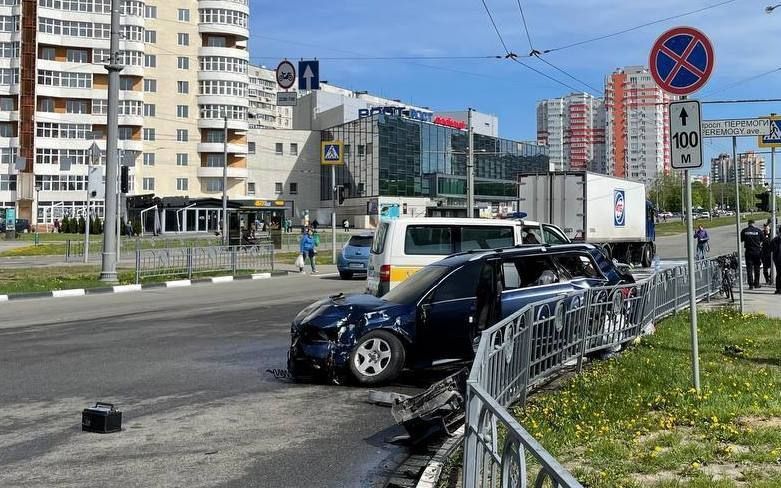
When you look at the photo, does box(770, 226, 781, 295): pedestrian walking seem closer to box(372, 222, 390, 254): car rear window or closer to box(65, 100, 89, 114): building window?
box(372, 222, 390, 254): car rear window

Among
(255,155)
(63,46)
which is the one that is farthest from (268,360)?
(255,155)

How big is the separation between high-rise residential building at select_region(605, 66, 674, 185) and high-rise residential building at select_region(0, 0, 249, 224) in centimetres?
4193

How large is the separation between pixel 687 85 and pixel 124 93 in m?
82.2

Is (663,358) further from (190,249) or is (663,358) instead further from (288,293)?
(190,249)

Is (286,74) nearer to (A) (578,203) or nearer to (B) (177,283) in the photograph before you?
(B) (177,283)

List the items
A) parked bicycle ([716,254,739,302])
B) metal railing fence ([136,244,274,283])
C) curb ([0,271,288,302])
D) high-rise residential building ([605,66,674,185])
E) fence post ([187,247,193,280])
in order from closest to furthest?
parked bicycle ([716,254,739,302]) → curb ([0,271,288,302]) → metal railing fence ([136,244,274,283]) → fence post ([187,247,193,280]) → high-rise residential building ([605,66,674,185])

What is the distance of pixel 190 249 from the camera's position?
26156mm

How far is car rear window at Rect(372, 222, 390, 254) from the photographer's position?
15.0 metres

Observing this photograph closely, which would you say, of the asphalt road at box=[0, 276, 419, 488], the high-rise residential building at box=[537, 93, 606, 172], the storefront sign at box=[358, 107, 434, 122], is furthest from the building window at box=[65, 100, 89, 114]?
the asphalt road at box=[0, 276, 419, 488]

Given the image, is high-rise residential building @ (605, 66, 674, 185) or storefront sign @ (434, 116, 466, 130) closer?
high-rise residential building @ (605, 66, 674, 185)

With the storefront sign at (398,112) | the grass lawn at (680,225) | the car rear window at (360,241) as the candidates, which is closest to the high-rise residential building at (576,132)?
the grass lawn at (680,225)

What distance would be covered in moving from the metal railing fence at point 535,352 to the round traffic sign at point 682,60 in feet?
8.19

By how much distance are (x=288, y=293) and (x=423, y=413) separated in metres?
15.5

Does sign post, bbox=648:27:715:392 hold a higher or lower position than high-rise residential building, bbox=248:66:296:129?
lower
